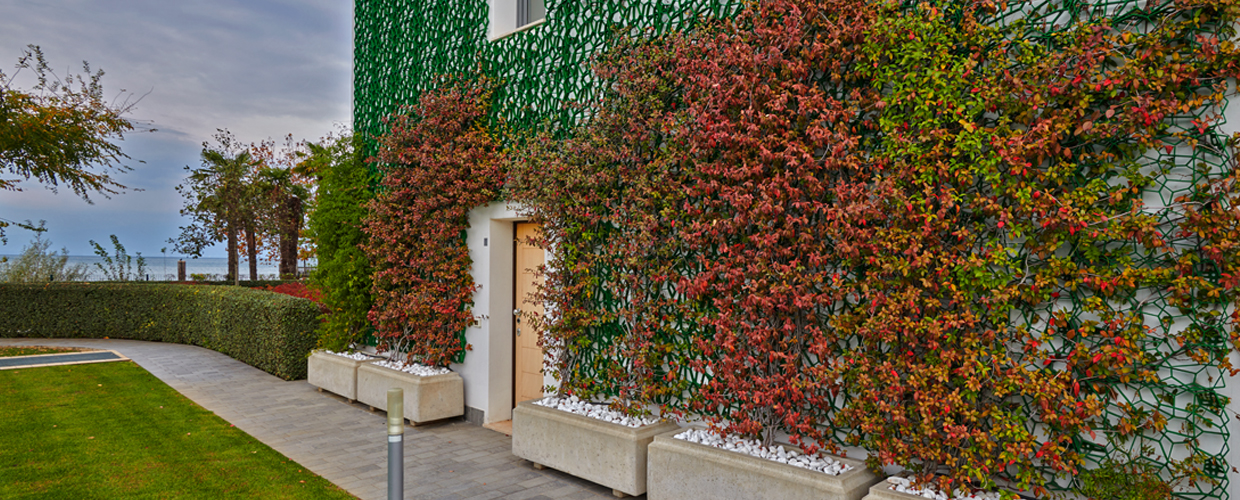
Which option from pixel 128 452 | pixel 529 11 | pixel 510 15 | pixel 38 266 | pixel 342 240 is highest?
pixel 529 11

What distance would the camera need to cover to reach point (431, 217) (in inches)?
289

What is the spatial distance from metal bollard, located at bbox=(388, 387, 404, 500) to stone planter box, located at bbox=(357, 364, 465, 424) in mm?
3346

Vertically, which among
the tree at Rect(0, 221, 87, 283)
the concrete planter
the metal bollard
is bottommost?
the concrete planter

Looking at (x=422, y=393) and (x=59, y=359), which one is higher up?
(x=422, y=393)

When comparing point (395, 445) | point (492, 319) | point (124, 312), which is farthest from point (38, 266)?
point (395, 445)

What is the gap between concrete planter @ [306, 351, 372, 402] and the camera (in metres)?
7.61

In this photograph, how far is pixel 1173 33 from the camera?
3037mm

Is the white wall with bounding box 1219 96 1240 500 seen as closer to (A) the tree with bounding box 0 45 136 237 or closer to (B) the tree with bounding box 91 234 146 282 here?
(A) the tree with bounding box 0 45 136 237

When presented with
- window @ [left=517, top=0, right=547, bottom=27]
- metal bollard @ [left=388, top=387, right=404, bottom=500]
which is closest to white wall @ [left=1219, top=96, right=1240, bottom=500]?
metal bollard @ [left=388, top=387, right=404, bottom=500]

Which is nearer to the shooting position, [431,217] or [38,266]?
[431,217]

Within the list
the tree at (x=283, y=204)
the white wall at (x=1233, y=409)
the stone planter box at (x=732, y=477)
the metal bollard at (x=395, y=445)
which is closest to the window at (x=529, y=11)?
the stone planter box at (x=732, y=477)

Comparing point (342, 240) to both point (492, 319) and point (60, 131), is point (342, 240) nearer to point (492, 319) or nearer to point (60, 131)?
point (492, 319)

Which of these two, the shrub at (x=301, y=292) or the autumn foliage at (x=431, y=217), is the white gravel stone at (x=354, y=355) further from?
the shrub at (x=301, y=292)

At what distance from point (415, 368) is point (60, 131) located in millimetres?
9090
